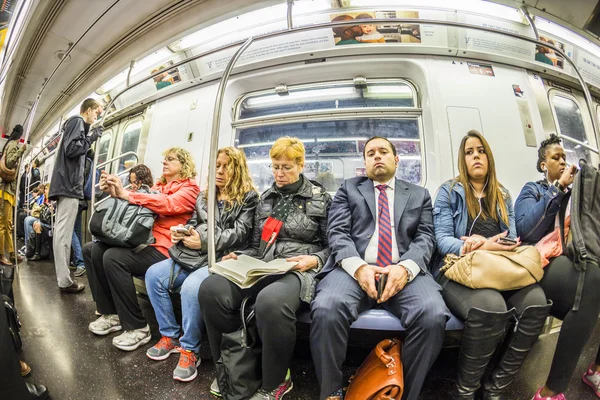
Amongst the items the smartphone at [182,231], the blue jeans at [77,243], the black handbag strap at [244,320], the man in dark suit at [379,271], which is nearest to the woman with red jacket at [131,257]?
the smartphone at [182,231]

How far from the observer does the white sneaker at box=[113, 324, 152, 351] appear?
62.7 inches

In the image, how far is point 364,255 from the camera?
1.44 metres

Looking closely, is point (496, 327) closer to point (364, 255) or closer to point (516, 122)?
point (364, 255)

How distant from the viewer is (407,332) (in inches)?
43.4

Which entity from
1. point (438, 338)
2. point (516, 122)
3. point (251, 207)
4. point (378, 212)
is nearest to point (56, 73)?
point (251, 207)

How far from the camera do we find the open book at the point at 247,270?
1.22m

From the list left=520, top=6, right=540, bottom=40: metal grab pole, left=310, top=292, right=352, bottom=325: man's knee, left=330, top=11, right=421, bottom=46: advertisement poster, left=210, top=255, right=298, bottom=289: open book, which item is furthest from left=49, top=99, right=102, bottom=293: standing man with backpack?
left=520, top=6, right=540, bottom=40: metal grab pole

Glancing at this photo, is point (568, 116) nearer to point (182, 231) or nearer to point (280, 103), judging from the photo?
point (280, 103)

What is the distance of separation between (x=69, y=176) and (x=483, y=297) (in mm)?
3286

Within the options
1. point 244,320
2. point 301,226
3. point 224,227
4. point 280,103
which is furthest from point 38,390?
point 280,103

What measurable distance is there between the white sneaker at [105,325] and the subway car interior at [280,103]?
0.05 metres

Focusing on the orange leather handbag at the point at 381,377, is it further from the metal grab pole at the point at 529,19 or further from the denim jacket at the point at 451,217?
the metal grab pole at the point at 529,19

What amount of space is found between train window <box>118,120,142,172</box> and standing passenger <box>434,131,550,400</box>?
2399 mm

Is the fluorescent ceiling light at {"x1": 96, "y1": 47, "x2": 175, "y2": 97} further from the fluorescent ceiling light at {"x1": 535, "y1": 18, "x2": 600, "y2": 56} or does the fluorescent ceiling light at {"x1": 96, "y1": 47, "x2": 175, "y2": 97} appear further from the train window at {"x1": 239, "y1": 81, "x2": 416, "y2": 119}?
the fluorescent ceiling light at {"x1": 535, "y1": 18, "x2": 600, "y2": 56}
